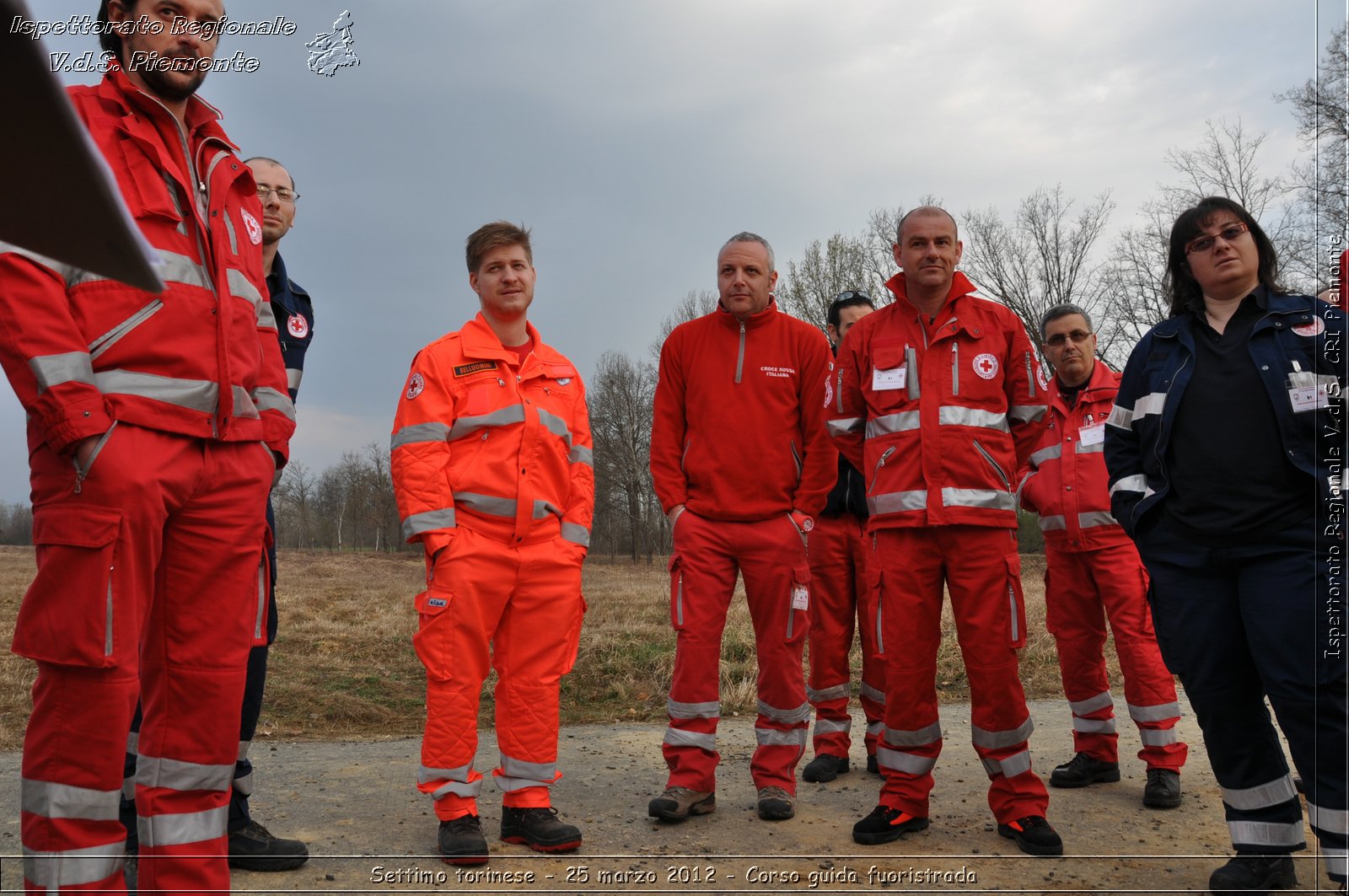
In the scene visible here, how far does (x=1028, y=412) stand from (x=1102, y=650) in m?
1.48

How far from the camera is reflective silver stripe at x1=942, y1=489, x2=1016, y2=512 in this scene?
4020 millimetres

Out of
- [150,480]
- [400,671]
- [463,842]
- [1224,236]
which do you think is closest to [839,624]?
[463,842]

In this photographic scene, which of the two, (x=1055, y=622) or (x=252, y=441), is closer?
(x=252, y=441)

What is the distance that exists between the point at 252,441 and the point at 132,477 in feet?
1.41

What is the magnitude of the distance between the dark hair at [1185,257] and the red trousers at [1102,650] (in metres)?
1.55

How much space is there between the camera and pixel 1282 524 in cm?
324

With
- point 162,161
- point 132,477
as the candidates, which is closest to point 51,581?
point 132,477

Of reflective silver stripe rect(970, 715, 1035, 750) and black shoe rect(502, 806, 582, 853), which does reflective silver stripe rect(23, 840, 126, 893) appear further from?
reflective silver stripe rect(970, 715, 1035, 750)

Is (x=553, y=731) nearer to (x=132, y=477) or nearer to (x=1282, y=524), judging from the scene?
(x=132, y=477)

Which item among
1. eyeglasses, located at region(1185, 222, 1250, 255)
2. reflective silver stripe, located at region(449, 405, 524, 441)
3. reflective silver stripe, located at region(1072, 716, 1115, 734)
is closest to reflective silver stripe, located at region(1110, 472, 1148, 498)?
eyeglasses, located at region(1185, 222, 1250, 255)

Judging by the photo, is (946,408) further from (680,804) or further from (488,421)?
(680,804)

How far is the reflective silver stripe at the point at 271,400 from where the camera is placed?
9.62ft

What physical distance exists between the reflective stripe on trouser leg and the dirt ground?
301 mm

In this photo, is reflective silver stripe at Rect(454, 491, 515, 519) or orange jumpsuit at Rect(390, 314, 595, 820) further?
reflective silver stripe at Rect(454, 491, 515, 519)
